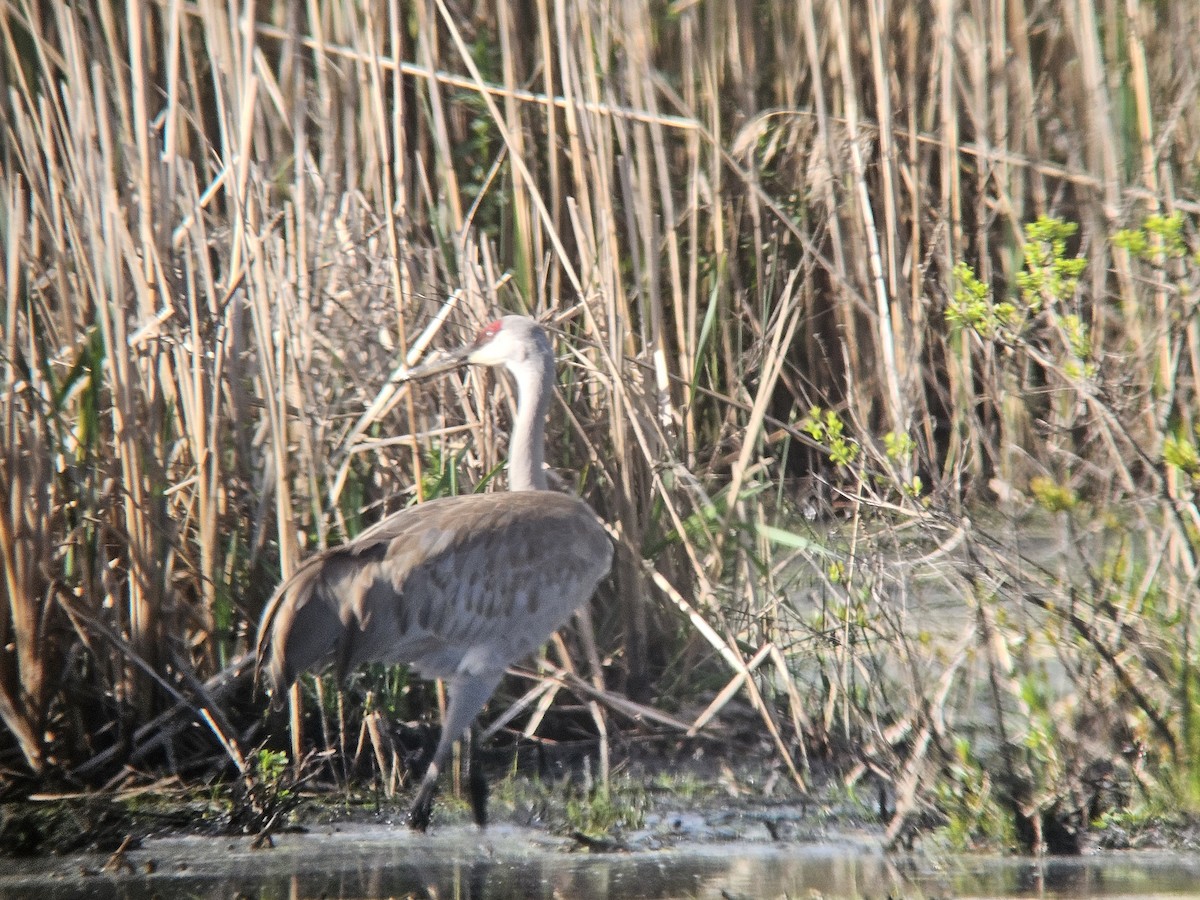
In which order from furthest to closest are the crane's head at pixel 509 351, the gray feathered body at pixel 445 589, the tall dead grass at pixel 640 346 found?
the crane's head at pixel 509 351, the gray feathered body at pixel 445 589, the tall dead grass at pixel 640 346

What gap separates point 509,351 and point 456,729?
44.6 inches

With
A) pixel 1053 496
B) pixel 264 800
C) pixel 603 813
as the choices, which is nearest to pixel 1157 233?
pixel 1053 496

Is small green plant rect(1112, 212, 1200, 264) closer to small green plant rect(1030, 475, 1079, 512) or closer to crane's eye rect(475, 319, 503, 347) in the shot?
small green plant rect(1030, 475, 1079, 512)

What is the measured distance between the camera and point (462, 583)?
14.1ft

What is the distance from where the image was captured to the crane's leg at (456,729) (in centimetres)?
402

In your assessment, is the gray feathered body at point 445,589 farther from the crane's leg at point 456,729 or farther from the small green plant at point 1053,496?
the small green plant at point 1053,496

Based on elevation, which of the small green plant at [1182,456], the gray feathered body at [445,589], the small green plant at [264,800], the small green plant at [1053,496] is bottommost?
the small green plant at [264,800]

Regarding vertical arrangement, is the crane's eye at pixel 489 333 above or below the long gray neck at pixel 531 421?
above

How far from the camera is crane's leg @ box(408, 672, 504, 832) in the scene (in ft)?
13.2

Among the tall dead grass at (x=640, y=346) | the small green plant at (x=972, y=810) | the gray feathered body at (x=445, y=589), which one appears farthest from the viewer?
the gray feathered body at (x=445, y=589)

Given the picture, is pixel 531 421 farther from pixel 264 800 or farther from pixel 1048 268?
pixel 1048 268

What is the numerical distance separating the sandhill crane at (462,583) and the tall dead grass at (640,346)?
0.22 metres

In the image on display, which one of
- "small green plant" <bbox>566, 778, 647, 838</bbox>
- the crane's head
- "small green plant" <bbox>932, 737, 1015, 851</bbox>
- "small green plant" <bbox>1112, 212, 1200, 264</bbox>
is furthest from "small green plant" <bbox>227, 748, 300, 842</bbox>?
"small green plant" <bbox>1112, 212, 1200, 264</bbox>

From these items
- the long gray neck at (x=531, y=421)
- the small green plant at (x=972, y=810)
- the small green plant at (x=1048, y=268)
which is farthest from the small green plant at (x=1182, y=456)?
the long gray neck at (x=531, y=421)
